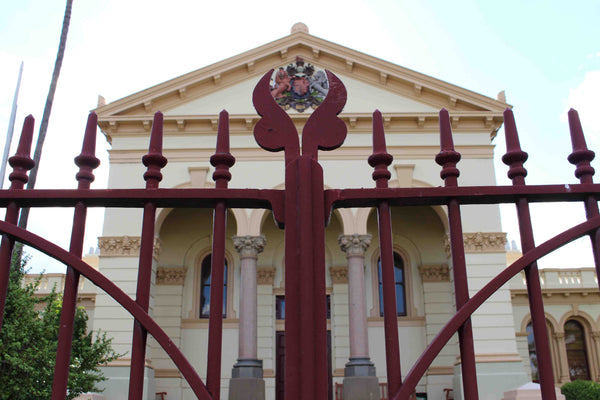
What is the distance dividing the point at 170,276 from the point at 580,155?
1667 centimetres

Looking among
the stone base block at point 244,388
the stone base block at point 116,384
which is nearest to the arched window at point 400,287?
the stone base block at point 244,388

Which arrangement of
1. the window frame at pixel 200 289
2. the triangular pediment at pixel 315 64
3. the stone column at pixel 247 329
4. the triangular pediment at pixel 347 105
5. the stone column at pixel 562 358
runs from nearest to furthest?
1. the stone column at pixel 247 329
2. the triangular pediment at pixel 315 64
3. the triangular pediment at pixel 347 105
4. the window frame at pixel 200 289
5. the stone column at pixel 562 358

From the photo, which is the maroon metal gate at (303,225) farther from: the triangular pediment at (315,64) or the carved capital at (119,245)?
the triangular pediment at (315,64)

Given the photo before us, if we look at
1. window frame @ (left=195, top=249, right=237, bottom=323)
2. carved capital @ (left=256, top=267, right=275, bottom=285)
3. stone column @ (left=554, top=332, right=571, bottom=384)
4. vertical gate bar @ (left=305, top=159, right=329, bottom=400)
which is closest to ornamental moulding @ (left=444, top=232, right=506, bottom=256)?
carved capital @ (left=256, top=267, right=275, bottom=285)

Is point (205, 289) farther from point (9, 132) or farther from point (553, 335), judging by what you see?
point (553, 335)

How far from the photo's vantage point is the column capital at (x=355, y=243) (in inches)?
603

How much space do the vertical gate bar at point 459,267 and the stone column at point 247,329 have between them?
10.4 metres

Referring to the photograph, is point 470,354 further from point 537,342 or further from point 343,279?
point 343,279

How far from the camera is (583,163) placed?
76.5 inches

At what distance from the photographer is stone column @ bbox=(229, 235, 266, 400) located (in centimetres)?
1209

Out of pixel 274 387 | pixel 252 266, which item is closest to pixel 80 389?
pixel 252 266

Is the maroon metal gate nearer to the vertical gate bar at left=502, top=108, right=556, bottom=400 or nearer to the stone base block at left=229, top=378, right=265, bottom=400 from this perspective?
the vertical gate bar at left=502, top=108, right=556, bottom=400

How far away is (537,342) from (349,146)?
14.9 metres

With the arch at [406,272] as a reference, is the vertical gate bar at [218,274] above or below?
below
